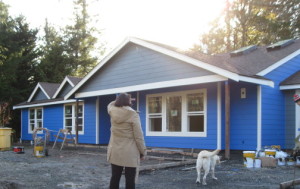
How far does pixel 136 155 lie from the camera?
479 centimetres

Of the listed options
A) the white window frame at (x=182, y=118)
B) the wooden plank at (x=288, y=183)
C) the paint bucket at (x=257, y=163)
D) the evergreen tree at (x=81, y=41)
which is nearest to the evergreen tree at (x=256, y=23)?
the evergreen tree at (x=81, y=41)

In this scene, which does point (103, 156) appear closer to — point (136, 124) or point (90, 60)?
point (136, 124)

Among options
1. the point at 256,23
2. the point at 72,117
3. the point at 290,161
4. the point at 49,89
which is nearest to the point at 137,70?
the point at 72,117

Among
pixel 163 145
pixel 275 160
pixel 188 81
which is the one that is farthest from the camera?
pixel 163 145

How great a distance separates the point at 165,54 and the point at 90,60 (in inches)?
881

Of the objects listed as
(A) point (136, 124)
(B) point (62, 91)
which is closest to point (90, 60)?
(B) point (62, 91)

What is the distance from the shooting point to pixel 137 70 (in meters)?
13.6

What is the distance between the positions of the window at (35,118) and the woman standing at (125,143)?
17.5 metres

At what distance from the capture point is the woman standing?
4715 millimetres

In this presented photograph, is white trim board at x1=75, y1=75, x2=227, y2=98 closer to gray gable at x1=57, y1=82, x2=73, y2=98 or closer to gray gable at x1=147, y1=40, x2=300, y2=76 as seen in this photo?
gray gable at x1=147, y1=40, x2=300, y2=76

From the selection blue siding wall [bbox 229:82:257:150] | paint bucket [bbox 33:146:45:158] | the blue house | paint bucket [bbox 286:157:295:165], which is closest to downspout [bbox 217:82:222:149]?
the blue house

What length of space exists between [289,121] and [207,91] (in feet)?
9.92

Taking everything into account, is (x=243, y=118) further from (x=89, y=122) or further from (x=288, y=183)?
(x=89, y=122)

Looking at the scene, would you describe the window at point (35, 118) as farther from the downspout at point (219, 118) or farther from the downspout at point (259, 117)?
the downspout at point (259, 117)
